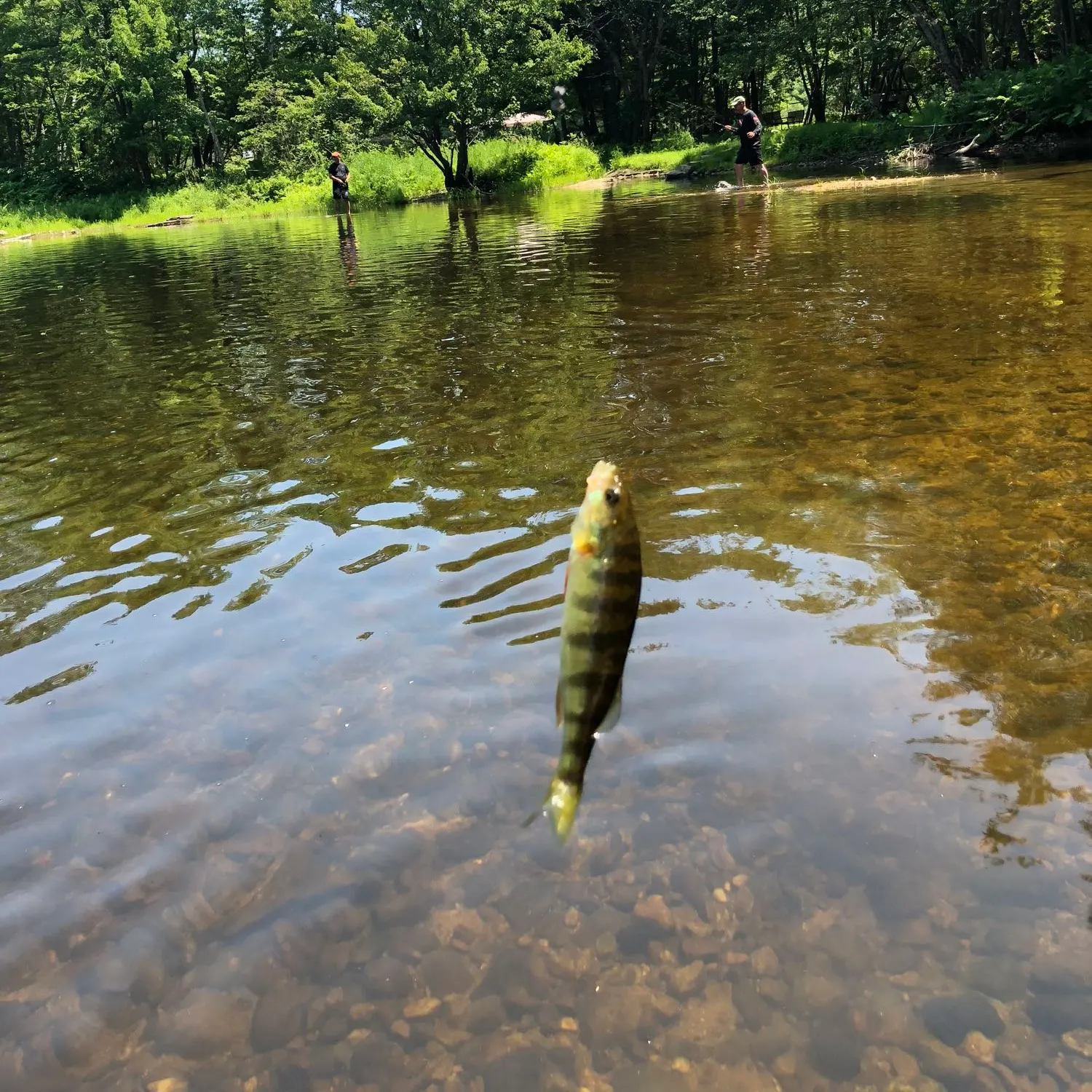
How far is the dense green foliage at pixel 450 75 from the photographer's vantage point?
3834 cm

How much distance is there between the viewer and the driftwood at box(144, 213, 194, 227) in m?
43.1

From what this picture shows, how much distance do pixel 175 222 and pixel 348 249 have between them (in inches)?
1042

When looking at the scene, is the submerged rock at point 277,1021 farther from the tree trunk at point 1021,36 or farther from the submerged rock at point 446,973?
the tree trunk at point 1021,36

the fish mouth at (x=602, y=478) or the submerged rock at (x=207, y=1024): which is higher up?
the fish mouth at (x=602, y=478)

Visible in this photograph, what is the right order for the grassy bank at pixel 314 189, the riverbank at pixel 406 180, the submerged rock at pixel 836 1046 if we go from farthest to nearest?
the grassy bank at pixel 314 189 → the riverbank at pixel 406 180 → the submerged rock at pixel 836 1046

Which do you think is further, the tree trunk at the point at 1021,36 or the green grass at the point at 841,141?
the green grass at the point at 841,141

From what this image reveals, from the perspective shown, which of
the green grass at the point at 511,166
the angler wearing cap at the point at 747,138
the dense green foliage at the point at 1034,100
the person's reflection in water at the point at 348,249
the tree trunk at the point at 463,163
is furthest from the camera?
the green grass at the point at 511,166

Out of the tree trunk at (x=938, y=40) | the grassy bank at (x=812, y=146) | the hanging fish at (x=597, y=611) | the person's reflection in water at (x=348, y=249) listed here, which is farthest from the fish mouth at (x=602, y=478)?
the tree trunk at (x=938, y=40)

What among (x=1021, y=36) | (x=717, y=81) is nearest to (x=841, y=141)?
(x=1021, y=36)

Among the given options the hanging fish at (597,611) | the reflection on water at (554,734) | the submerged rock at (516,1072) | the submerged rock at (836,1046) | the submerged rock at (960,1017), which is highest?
the hanging fish at (597,611)

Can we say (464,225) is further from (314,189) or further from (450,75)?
(314,189)

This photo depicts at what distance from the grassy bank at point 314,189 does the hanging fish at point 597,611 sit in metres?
42.9

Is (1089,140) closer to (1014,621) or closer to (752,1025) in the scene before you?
(1014,621)

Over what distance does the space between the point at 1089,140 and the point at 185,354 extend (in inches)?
1077
